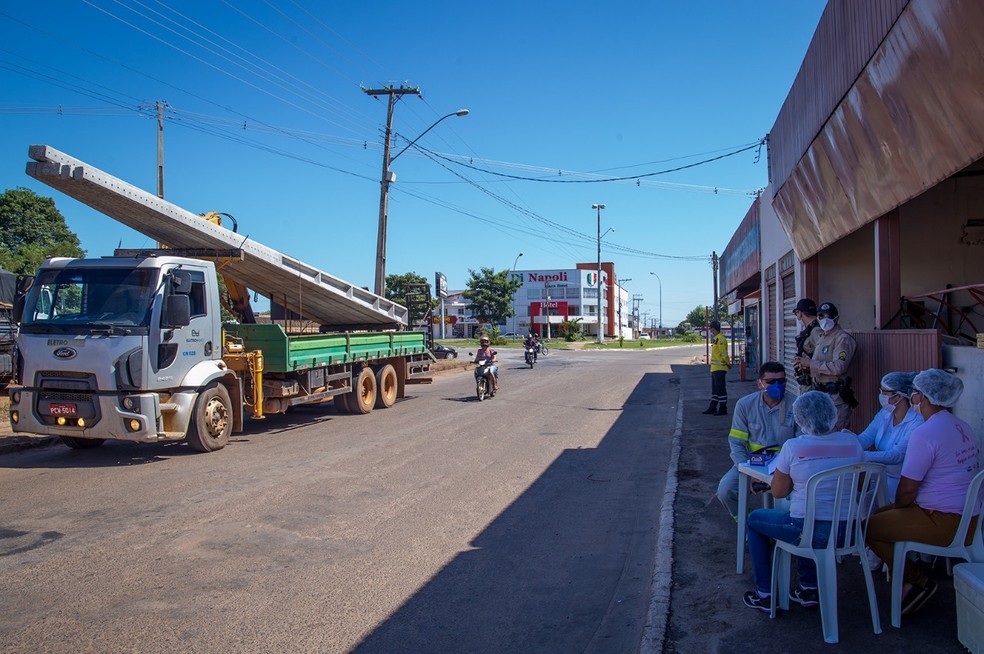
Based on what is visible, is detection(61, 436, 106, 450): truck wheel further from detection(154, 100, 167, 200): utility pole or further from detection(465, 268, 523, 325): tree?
detection(465, 268, 523, 325): tree

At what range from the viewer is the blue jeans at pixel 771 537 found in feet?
13.0

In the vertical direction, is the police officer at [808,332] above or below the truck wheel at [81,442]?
above

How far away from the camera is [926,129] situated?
5.71 m

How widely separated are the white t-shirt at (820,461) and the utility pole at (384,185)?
19757 millimetres

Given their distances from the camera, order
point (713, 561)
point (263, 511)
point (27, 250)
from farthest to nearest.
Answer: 1. point (27, 250)
2. point (263, 511)
3. point (713, 561)

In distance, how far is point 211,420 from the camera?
9.88 metres

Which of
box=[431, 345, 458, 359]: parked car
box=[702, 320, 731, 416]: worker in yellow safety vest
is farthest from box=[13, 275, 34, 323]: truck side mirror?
box=[431, 345, 458, 359]: parked car

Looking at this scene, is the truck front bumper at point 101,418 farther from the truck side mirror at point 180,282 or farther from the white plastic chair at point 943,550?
the white plastic chair at point 943,550

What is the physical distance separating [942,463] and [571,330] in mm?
72814

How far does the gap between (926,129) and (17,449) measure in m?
11.8

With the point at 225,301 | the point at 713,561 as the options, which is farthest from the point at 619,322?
the point at 713,561

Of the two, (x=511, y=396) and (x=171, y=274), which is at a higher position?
(x=171, y=274)

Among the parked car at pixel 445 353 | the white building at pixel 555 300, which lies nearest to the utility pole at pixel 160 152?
the parked car at pixel 445 353

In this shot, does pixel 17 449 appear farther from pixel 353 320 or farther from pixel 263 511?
pixel 353 320
